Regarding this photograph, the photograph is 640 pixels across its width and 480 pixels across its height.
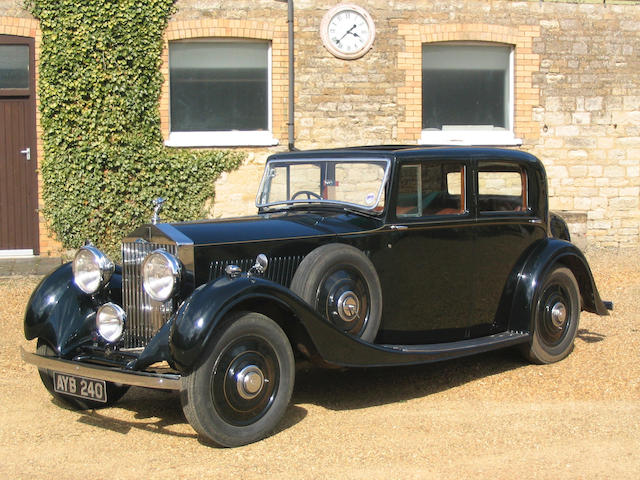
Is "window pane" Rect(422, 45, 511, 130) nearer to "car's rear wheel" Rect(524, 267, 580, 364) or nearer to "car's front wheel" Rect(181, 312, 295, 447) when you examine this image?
"car's rear wheel" Rect(524, 267, 580, 364)

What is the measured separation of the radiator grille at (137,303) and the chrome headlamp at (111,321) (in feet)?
0.40

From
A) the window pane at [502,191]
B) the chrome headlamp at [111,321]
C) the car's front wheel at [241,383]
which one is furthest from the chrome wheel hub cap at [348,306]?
the window pane at [502,191]

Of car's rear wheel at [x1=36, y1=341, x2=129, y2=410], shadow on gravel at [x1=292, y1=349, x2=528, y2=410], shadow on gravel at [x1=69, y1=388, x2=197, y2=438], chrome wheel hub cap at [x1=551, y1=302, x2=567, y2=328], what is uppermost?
chrome wheel hub cap at [x1=551, y1=302, x2=567, y2=328]

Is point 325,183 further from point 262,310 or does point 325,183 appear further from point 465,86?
point 465,86

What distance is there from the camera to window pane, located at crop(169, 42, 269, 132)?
11617mm

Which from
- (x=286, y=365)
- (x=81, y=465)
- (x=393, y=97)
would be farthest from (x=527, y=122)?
(x=81, y=465)

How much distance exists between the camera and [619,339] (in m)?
6.93

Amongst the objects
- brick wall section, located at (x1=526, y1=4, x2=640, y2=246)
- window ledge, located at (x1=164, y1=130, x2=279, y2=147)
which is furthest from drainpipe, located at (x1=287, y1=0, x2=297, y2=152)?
brick wall section, located at (x1=526, y1=4, x2=640, y2=246)

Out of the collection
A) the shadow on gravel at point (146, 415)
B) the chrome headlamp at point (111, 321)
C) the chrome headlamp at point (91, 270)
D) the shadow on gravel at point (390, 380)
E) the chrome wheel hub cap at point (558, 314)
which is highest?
the chrome headlamp at point (91, 270)

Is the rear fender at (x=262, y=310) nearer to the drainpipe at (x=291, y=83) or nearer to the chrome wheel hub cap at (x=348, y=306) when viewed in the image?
the chrome wheel hub cap at (x=348, y=306)

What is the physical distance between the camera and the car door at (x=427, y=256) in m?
5.50

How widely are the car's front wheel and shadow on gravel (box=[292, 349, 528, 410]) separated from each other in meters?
0.73

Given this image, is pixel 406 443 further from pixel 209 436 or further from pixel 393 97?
pixel 393 97

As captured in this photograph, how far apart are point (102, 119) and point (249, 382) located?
7507mm
